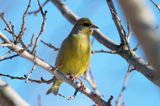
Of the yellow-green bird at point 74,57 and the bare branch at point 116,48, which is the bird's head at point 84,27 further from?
the bare branch at point 116,48

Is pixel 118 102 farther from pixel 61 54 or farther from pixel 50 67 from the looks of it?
pixel 61 54

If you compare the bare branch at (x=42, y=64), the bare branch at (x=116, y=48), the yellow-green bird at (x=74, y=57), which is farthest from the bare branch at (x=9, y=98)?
the yellow-green bird at (x=74, y=57)

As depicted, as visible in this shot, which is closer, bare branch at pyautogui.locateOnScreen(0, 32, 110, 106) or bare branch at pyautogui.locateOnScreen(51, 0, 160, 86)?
bare branch at pyautogui.locateOnScreen(0, 32, 110, 106)

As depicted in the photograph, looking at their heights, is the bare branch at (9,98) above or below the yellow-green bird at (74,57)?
above

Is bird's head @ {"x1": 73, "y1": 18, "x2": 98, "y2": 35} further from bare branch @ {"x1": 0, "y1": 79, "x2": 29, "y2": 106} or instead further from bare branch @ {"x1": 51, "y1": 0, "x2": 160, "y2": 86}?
bare branch @ {"x1": 0, "y1": 79, "x2": 29, "y2": 106}

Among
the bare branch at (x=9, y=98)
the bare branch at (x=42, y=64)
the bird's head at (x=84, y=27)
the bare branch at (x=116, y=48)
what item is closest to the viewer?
the bare branch at (x=9, y=98)

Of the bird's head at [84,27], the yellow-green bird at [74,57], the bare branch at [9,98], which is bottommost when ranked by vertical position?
the yellow-green bird at [74,57]

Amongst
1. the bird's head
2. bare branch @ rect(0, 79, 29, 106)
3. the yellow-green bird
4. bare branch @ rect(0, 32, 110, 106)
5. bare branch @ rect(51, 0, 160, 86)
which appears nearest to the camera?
bare branch @ rect(0, 79, 29, 106)

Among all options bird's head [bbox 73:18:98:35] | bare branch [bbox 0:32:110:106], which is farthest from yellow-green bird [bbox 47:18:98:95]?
bare branch [bbox 0:32:110:106]

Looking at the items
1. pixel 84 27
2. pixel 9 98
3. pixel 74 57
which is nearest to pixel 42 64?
pixel 9 98

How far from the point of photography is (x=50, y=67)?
255cm

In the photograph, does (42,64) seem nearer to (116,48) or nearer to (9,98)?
(9,98)

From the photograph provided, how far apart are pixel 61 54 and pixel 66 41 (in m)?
0.26

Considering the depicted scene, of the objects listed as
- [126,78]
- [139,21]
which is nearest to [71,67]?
[126,78]
